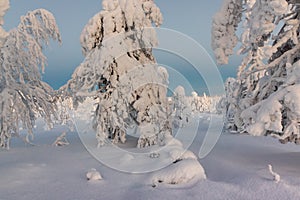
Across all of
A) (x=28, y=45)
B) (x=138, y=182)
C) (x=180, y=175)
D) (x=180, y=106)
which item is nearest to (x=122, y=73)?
(x=28, y=45)

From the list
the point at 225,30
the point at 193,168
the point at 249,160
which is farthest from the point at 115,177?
the point at 225,30

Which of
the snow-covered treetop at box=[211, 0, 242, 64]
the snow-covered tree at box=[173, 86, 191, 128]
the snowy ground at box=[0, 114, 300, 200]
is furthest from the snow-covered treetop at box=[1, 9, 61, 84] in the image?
the snow-covered tree at box=[173, 86, 191, 128]

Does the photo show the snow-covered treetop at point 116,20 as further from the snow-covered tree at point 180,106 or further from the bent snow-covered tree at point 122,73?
the snow-covered tree at point 180,106

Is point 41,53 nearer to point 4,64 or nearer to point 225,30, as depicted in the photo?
point 4,64

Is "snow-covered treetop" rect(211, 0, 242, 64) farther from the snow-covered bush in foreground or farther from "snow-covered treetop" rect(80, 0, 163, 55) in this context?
"snow-covered treetop" rect(80, 0, 163, 55)

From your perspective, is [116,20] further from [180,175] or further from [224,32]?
[180,175]

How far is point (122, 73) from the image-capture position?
12859 mm

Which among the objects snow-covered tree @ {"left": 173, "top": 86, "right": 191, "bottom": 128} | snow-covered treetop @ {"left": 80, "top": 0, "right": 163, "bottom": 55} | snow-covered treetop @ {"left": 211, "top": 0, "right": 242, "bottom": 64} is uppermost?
snow-covered treetop @ {"left": 80, "top": 0, "right": 163, "bottom": 55}

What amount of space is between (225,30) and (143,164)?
195 inches

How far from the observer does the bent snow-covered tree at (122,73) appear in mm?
12461

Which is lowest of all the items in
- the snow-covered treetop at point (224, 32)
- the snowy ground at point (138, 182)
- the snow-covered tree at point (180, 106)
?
the snowy ground at point (138, 182)

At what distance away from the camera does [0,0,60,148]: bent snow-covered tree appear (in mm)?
11562

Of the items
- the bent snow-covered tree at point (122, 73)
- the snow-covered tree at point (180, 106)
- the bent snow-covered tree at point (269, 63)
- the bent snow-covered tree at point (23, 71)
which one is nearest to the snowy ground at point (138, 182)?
the bent snow-covered tree at point (269, 63)

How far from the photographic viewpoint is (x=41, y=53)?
1225 centimetres
